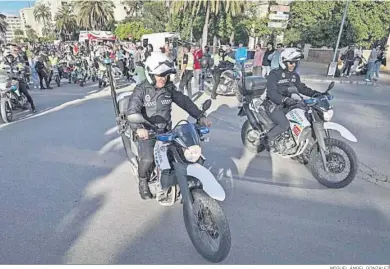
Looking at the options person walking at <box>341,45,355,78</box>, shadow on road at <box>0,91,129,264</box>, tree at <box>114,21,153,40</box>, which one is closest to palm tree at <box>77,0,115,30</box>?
tree at <box>114,21,153,40</box>

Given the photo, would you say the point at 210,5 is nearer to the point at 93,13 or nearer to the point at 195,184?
the point at 195,184

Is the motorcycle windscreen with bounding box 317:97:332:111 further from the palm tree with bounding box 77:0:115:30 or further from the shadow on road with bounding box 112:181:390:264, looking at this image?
the palm tree with bounding box 77:0:115:30

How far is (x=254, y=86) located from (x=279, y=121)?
111cm

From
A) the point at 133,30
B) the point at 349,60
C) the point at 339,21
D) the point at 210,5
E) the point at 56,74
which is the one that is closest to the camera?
the point at 56,74

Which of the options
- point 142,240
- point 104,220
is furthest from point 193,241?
point 104,220

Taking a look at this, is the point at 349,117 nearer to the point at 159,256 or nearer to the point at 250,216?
the point at 250,216

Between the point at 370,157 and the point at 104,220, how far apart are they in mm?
4351

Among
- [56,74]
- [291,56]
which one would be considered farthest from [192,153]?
[56,74]

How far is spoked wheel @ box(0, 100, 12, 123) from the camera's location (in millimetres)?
6109

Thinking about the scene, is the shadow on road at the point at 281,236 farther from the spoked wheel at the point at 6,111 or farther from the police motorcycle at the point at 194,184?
the spoked wheel at the point at 6,111

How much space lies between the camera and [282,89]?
386cm

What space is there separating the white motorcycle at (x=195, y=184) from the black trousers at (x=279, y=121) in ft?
5.33

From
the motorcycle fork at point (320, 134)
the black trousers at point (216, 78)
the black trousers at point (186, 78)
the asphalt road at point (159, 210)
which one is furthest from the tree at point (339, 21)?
the motorcycle fork at point (320, 134)

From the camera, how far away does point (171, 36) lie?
83.7ft
